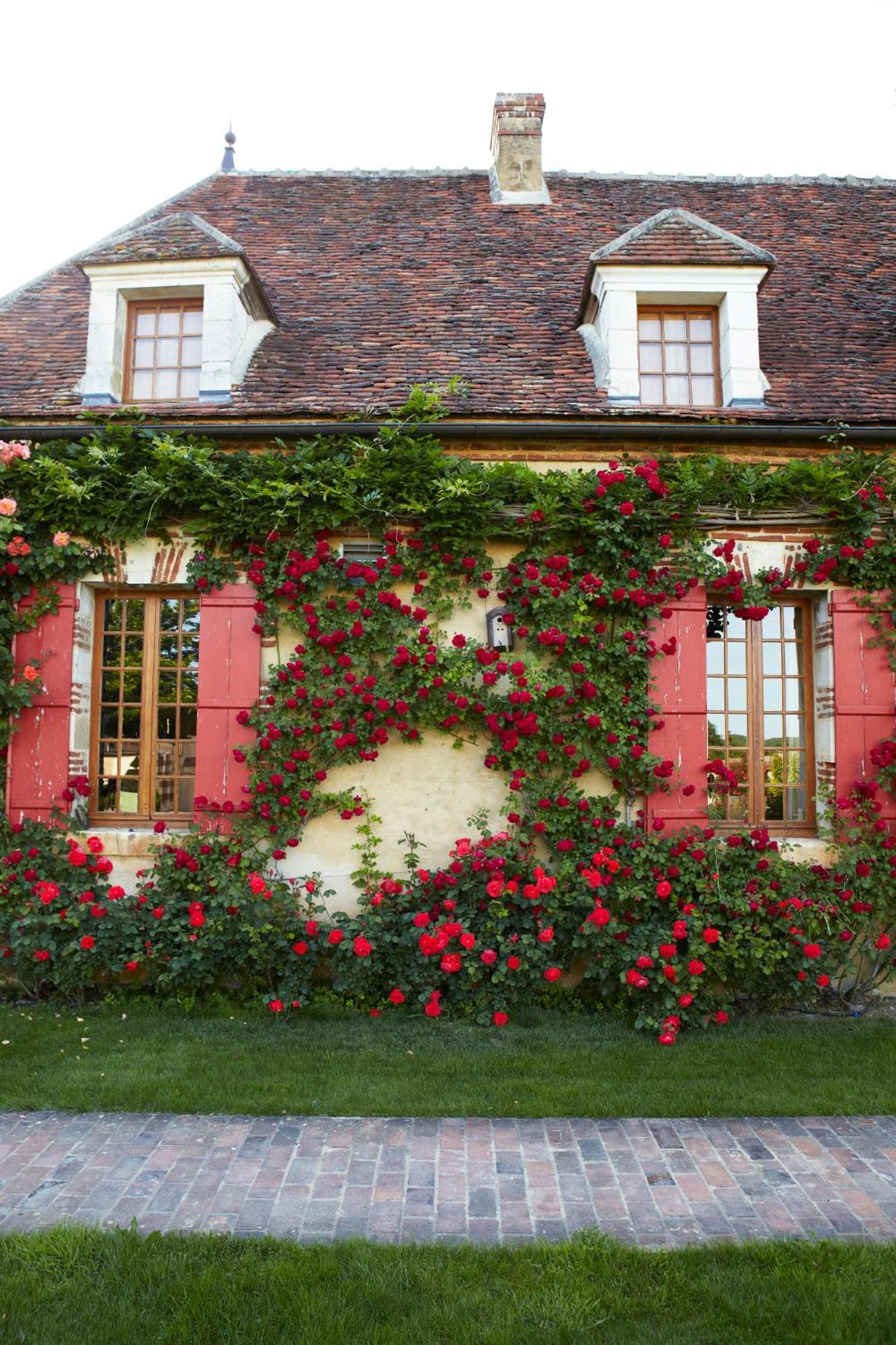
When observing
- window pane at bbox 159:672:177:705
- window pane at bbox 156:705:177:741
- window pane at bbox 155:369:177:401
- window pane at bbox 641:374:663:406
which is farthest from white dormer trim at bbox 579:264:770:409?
window pane at bbox 156:705:177:741

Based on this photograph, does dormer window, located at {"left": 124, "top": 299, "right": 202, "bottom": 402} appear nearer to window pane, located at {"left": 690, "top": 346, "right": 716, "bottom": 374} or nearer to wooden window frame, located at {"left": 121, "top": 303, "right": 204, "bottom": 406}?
wooden window frame, located at {"left": 121, "top": 303, "right": 204, "bottom": 406}

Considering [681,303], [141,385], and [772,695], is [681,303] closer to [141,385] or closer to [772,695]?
[772,695]

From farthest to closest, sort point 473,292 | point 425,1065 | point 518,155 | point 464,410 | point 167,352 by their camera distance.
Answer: point 518,155 → point 473,292 → point 167,352 → point 464,410 → point 425,1065

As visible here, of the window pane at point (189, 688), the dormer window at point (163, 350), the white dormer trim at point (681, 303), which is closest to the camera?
the window pane at point (189, 688)

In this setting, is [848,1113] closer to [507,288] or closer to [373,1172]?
[373,1172]

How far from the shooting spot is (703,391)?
676cm

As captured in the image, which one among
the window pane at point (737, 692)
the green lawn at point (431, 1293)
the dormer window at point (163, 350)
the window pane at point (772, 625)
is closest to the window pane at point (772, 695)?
the window pane at point (737, 692)

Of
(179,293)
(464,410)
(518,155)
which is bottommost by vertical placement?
(464,410)

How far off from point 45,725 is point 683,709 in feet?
14.0

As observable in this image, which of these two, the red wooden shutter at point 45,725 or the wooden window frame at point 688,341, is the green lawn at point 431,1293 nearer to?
the red wooden shutter at point 45,725

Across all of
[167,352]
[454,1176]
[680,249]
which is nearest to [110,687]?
[167,352]

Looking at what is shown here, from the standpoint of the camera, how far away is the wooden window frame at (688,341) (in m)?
6.72

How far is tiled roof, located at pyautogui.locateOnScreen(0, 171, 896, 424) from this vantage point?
652 centimetres

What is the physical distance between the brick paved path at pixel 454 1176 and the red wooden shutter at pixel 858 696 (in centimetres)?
239
